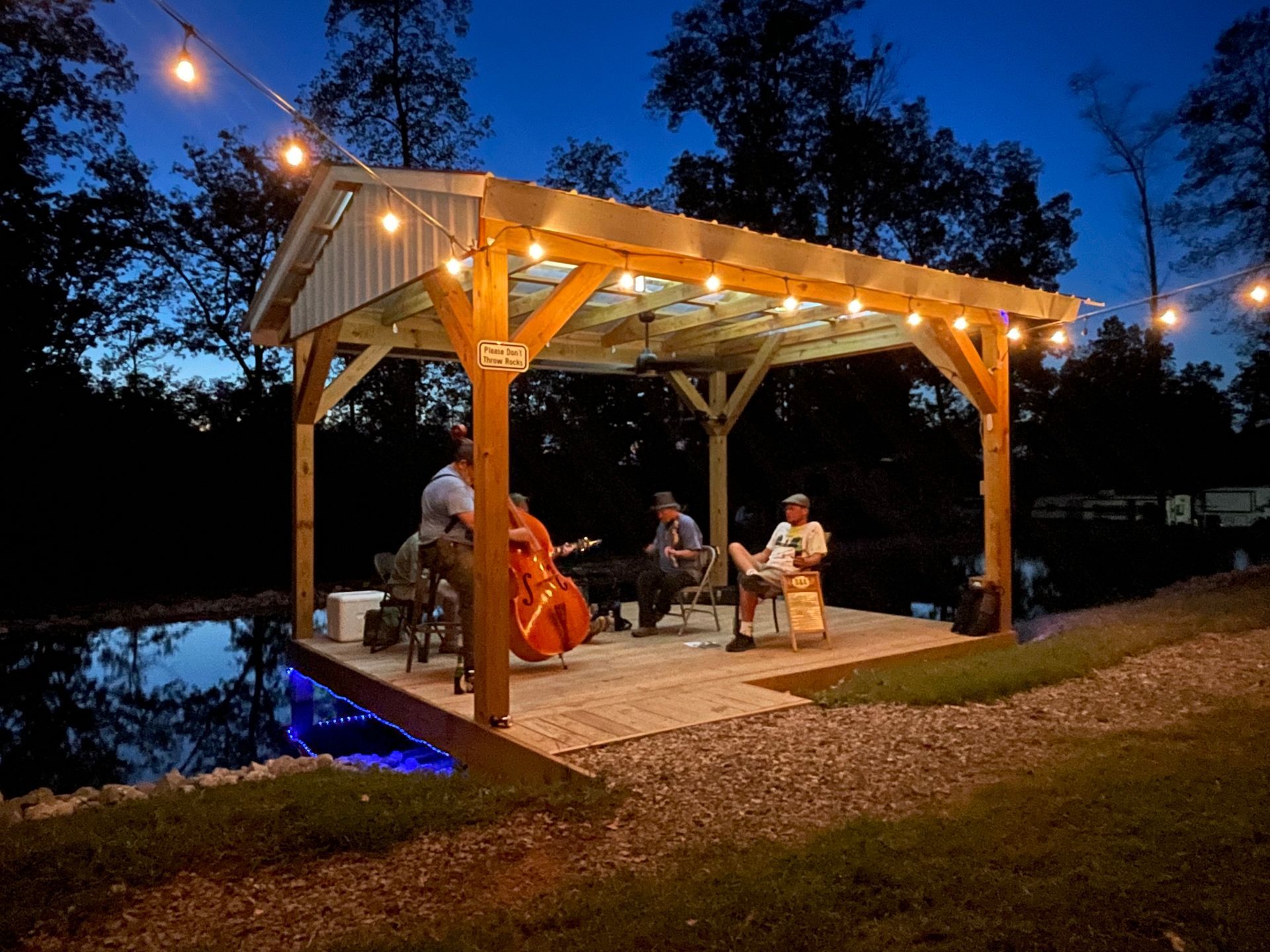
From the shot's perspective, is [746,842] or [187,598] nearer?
[746,842]

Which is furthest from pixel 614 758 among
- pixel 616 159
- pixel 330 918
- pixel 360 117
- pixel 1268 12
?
pixel 1268 12

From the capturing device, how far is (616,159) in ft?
62.3

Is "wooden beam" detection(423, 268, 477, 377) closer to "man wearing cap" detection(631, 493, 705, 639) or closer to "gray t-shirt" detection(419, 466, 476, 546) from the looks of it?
"gray t-shirt" detection(419, 466, 476, 546)

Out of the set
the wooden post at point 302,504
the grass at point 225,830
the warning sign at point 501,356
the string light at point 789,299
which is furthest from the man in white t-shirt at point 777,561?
the wooden post at point 302,504

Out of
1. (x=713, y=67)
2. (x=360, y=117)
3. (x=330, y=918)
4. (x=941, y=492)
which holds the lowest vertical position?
(x=330, y=918)

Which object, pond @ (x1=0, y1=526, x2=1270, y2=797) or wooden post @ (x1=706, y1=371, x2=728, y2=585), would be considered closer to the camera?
pond @ (x1=0, y1=526, x2=1270, y2=797)

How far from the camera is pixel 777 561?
7074 mm

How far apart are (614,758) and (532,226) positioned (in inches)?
100

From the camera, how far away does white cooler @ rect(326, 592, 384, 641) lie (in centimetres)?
764

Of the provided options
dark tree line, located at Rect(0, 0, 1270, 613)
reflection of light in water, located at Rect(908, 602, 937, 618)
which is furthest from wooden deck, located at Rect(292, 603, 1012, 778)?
dark tree line, located at Rect(0, 0, 1270, 613)

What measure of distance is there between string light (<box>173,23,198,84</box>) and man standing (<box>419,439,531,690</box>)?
2.53 m

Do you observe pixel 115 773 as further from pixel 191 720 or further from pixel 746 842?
pixel 746 842

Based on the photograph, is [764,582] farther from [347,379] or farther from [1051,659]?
[347,379]

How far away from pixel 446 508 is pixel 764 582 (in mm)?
2374
